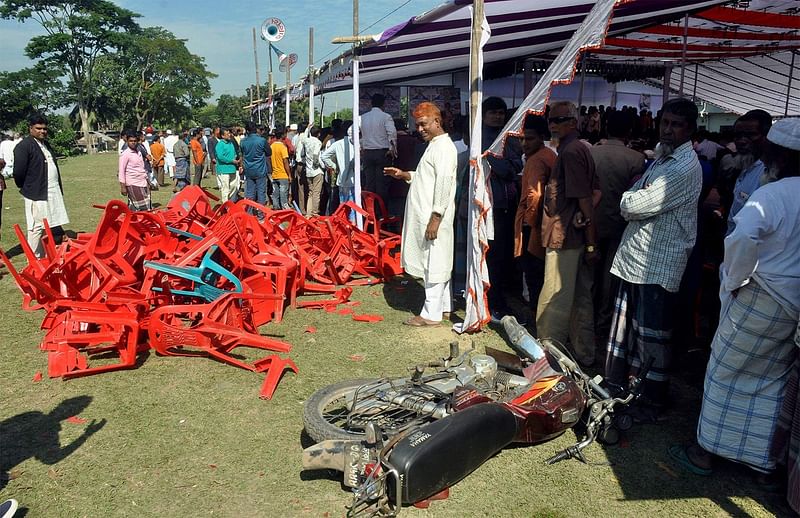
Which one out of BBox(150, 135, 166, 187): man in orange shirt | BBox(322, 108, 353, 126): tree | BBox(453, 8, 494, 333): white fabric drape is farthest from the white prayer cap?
BBox(322, 108, 353, 126): tree

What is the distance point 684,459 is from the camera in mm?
2902

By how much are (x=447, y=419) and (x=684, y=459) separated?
4.44 feet

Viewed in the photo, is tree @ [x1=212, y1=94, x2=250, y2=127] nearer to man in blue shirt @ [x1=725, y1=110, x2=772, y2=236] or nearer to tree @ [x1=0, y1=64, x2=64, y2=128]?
tree @ [x1=0, y1=64, x2=64, y2=128]

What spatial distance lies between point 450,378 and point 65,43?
179ft

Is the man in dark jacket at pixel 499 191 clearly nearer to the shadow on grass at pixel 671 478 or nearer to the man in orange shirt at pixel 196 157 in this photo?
the shadow on grass at pixel 671 478

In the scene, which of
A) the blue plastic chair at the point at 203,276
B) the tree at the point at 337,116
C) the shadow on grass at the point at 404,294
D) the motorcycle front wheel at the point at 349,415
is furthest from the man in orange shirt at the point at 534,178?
the tree at the point at 337,116

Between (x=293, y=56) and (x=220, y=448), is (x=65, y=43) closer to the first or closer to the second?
(x=293, y=56)

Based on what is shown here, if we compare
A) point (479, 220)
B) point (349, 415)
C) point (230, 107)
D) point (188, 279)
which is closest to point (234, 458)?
point (349, 415)

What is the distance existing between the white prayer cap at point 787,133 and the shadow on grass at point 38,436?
153 inches

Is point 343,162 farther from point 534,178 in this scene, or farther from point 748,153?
point 748,153

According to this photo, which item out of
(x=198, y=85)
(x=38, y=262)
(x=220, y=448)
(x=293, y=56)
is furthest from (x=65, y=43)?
(x=220, y=448)

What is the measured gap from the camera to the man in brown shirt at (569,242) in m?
3.72

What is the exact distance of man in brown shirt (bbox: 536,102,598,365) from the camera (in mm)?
3721

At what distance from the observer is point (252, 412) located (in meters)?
3.47
